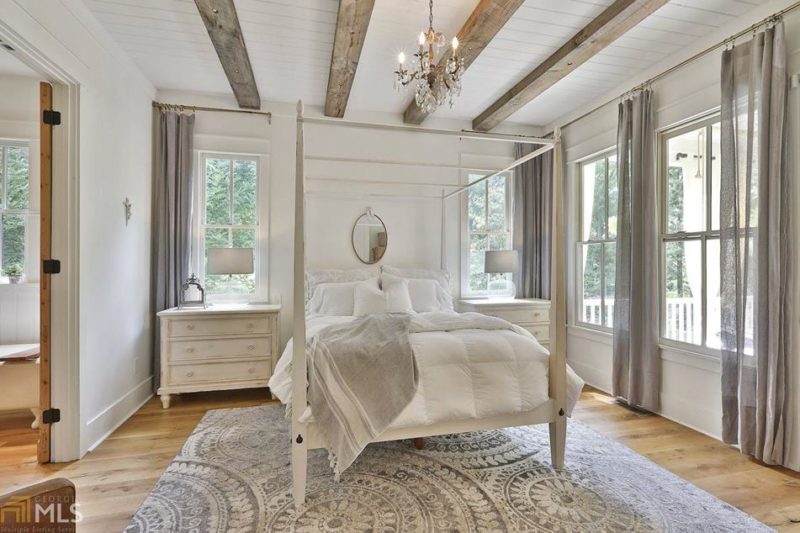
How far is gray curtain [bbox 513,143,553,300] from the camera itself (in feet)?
14.3

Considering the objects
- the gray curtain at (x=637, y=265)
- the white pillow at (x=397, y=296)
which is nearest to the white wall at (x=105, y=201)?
the white pillow at (x=397, y=296)

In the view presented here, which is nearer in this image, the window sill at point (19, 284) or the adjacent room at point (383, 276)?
the adjacent room at point (383, 276)

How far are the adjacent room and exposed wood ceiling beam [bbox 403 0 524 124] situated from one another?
2 centimetres

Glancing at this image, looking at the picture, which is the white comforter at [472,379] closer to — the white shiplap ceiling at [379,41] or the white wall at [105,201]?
the white wall at [105,201]

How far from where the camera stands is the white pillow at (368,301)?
3.42 meters

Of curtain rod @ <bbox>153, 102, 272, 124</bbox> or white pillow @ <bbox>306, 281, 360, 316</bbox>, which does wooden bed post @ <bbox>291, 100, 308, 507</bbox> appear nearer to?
Answer: white pillow @ <bbox>306, 281, 360, 316</bbox>

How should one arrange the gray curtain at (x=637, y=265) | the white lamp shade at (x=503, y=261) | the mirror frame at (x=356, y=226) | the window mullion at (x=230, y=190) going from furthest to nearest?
the mirror frame at (x=356, y=226) < the white lamp shade at (x=503, y=261) < the window mullion at (x=230, y=190) < the gray curtain at (x=637, y=265)

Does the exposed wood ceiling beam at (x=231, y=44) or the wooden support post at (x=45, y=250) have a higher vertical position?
the exposed wood ceiling beam at (x=231, y=44)

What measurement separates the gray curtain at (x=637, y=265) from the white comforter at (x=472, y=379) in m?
1.29

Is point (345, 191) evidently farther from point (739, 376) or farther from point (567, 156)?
point (739, 376)

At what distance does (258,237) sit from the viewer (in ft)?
13.0

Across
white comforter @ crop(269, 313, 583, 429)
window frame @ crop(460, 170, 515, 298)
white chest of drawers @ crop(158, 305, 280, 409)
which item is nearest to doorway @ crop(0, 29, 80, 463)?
white chest of drawers @ crop(158, 305, 280, 409)

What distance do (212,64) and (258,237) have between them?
1.59 metres

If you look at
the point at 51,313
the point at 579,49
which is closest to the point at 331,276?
the point at 51,313
